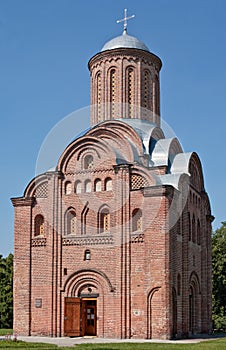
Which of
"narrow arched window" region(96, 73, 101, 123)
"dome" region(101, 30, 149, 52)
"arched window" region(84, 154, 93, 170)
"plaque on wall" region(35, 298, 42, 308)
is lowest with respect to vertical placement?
"plaque on wall" region(35, 298, 42, 308)

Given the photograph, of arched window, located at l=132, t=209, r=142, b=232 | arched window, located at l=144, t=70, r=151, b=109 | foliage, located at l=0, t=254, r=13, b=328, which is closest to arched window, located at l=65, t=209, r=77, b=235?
arched window, located at l=132, t=209, r=142, b=232

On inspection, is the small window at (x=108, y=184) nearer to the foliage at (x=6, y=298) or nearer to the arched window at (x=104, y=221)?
the arched window at (x=104, y=221)

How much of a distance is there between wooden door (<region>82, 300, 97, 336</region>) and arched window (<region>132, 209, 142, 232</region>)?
3.53 m

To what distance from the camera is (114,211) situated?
24.7m

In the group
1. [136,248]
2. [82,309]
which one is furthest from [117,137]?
[82,309]

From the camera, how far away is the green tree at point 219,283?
1430 inches

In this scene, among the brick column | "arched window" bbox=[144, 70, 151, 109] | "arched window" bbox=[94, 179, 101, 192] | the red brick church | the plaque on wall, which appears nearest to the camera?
the red brick church

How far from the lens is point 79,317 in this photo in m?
24.2

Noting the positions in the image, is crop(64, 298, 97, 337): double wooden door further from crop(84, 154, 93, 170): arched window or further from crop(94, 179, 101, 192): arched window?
crop(84, 154, 93, 170): arched window

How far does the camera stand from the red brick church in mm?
23438

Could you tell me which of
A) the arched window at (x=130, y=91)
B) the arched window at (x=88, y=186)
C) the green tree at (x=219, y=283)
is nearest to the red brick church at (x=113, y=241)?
the arched window at (x=88, y=186)

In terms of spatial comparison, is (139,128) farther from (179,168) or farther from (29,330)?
(29,330)

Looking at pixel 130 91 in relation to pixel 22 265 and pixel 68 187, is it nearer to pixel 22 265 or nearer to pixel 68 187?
pixel 68 187

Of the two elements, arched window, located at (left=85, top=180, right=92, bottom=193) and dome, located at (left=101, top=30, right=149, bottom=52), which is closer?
arched window, located at (left=85, top=180, right=92, bottom=193)
